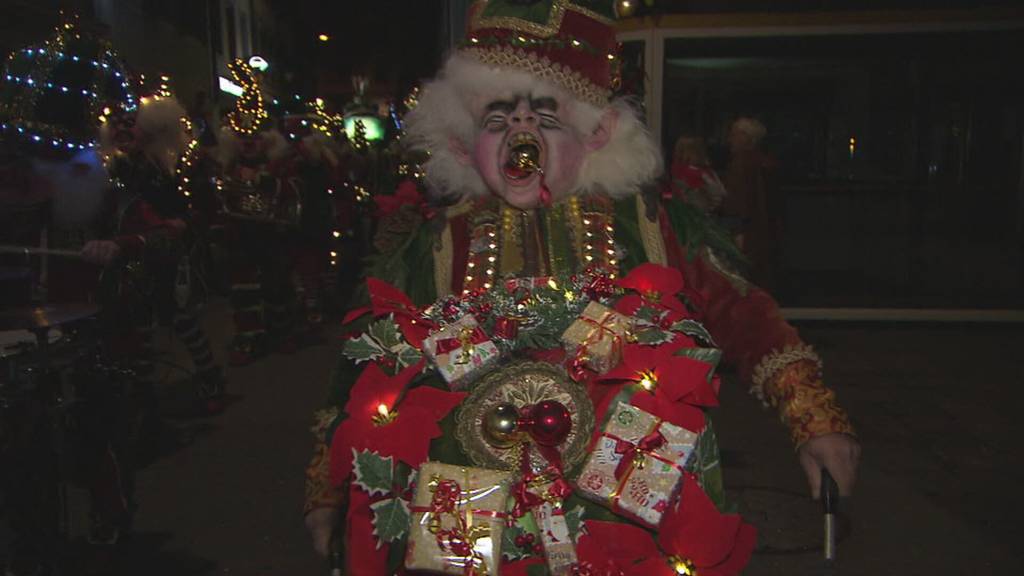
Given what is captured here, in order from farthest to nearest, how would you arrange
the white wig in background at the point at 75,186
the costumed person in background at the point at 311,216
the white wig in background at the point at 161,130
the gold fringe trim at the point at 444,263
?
the costumed person in background at the point at 311,216 → the white wig in background at the point at 161,130 → the white wig in background at the point at 75,186 → the gold fringe trim at the point at 444,263

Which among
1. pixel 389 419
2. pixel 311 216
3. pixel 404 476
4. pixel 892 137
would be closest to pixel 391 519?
pixel 404 476

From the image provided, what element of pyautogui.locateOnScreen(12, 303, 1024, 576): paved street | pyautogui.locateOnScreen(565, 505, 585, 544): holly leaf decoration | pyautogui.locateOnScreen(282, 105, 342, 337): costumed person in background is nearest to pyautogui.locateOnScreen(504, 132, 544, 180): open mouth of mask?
pyautogui.locateOnScreen(565, 505, 585, 544): holly leaf decoration

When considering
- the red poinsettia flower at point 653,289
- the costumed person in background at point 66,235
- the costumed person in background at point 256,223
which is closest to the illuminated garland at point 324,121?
the costumed person in background at point 256,223

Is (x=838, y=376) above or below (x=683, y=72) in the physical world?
below

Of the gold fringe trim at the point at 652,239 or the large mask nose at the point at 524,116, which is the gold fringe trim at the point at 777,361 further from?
the large mask nose at the point at 524,116

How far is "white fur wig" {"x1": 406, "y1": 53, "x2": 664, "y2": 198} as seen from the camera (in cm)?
239

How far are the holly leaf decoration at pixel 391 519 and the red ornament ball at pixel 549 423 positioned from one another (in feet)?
1.07

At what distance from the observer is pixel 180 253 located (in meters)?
5.55

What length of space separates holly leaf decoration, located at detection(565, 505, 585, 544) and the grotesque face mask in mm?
840

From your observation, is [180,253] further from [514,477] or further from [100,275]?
[514,477]

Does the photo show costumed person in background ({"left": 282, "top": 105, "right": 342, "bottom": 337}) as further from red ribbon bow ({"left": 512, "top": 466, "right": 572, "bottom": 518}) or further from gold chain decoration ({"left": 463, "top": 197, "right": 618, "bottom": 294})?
red ribbon bow ({"left": 512, "top": 466, "right": 572, "bottom": 518})

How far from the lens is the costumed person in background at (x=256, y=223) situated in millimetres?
7840

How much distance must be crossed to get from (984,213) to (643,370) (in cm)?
873

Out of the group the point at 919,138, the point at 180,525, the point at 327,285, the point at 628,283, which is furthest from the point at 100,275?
the point at 919,138
